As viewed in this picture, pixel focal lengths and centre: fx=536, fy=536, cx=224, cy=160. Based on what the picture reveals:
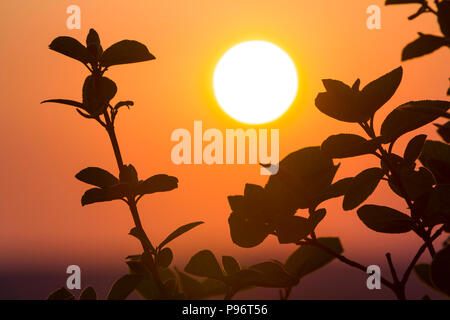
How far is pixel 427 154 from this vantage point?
4.41ft

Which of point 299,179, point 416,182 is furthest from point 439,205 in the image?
point 299,179

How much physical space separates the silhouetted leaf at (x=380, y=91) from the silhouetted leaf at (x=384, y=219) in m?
0.23

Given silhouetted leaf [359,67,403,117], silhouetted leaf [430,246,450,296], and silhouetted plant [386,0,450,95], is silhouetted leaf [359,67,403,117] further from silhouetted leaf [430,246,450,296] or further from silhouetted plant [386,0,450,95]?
A: silhouetted leaf [430,246,450,296]

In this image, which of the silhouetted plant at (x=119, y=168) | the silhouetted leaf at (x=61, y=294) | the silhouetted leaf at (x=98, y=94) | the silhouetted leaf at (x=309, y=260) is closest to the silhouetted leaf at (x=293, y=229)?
the silhouetted leaf at (x=309, y=260)

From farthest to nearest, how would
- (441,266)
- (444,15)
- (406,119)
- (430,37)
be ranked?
1. (430,37)
2. (444,15)
3. (406,119)
4. (441,266)

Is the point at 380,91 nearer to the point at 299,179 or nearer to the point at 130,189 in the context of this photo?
the point at 299,179

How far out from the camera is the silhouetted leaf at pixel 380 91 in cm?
116

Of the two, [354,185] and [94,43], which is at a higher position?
[94,43]

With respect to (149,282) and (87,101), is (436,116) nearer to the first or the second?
(87,101)

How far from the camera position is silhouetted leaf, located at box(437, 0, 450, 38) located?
1268 millimetres

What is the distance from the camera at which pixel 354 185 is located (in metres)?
1.22

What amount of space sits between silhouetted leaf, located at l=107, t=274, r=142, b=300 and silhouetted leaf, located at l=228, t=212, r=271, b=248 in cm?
26

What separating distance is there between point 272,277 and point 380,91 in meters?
0.49

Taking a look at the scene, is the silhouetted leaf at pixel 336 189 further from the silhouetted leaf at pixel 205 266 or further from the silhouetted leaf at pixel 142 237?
the silhouetted leaf at pixel 142 237
